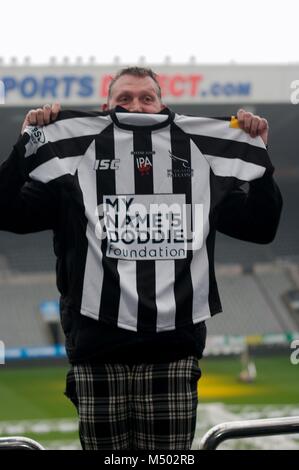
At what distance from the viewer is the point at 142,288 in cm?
159

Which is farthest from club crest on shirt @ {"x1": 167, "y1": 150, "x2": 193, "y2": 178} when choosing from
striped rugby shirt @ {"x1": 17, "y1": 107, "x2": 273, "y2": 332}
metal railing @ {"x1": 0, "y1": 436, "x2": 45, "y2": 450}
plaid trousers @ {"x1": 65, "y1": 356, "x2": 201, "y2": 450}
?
metal railing @ {"x1": 0, "y1": 436, "x2": 45, "y2": 450}

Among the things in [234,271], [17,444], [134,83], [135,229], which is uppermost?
[134,83]

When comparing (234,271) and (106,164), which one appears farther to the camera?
(234,271)

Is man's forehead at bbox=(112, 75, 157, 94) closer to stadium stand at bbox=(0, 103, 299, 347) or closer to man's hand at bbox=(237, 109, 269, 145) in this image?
man's hand at bbox=(237, 109, 269, 145)

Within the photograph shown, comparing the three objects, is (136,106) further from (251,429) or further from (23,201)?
(251,429)

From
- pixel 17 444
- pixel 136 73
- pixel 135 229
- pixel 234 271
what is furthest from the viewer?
pixel 234 271

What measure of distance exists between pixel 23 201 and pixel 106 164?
0.75ft

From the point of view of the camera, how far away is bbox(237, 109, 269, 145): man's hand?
176 centimetres

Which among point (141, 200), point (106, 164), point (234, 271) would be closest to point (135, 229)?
point (141, 200)

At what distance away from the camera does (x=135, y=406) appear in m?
1.51

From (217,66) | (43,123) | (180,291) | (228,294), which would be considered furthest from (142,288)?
(228,294)

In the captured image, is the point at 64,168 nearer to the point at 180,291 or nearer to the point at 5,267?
the point at 180,291

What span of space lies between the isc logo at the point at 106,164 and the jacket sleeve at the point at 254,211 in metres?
0.29

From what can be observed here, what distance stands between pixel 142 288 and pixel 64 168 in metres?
0.37
